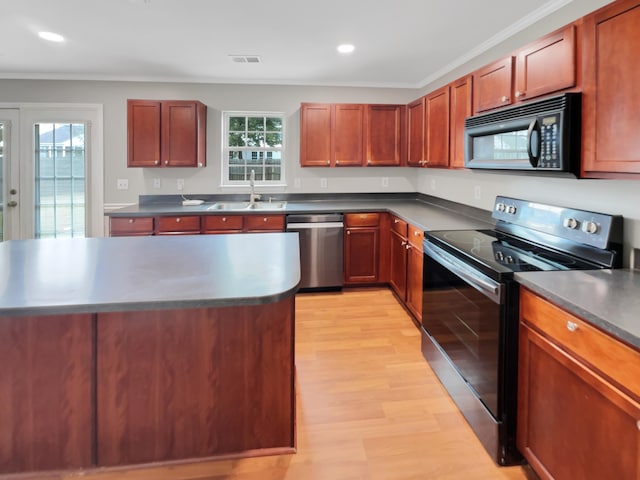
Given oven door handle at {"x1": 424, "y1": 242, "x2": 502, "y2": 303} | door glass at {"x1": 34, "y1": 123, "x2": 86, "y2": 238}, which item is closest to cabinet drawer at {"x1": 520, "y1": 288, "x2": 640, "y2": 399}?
oven door handle at {"x1": 424, "y1": 242, "x2": 502, "y2": 303}

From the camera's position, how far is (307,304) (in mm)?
4121

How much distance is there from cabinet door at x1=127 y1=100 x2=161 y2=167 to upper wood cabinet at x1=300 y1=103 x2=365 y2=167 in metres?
1.53

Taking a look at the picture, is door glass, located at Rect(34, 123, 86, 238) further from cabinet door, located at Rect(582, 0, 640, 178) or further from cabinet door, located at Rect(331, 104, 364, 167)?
cabinet door, located at Rect(582, 0, 640, 178)

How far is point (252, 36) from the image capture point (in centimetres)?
331

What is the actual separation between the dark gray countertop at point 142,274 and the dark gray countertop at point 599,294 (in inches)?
37.6

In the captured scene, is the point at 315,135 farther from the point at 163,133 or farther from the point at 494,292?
the point at 494,292

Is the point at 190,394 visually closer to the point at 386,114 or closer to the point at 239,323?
the point at 239,323

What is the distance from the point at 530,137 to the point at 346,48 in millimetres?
2027

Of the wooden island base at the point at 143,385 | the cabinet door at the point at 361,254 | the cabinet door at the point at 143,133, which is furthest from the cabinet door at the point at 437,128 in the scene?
the cabinet door at the point at 143,133

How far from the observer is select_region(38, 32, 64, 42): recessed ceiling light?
10.9 feet

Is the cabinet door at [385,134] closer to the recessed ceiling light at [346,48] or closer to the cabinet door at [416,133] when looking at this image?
the cabinet door at [416,133]

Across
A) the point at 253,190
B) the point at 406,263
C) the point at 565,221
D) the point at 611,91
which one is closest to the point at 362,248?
the point at 406,263

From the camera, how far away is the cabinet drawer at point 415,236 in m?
3.34

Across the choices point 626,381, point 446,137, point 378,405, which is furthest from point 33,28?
point 626,381
